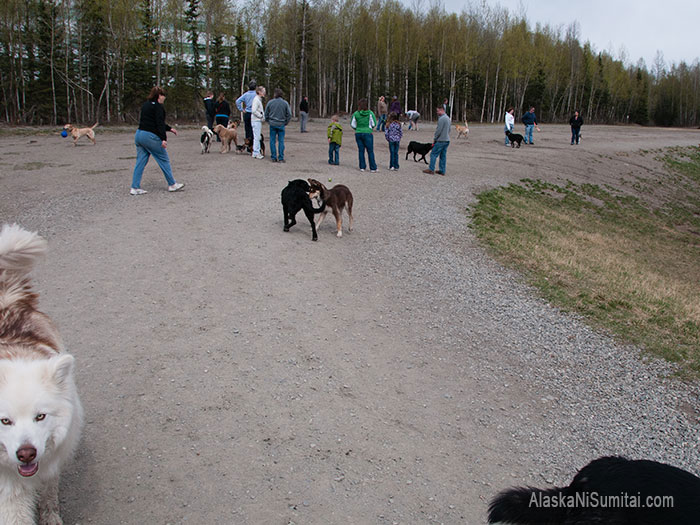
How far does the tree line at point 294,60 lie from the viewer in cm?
3388

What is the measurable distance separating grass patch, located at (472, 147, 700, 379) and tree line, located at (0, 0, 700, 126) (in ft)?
85.9

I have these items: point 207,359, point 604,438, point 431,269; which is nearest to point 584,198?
point 431,269

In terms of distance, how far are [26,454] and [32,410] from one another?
0.20 m

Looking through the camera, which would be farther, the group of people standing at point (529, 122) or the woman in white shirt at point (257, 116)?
the group of people standing at point (529, 122)

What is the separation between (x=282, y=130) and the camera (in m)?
16.5

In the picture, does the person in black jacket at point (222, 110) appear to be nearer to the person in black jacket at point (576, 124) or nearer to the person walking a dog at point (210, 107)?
the person walking a dog at point (210, 107)

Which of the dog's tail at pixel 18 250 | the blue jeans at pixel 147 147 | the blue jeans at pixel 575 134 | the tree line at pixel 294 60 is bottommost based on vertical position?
the dog's tail at pixel 18 250

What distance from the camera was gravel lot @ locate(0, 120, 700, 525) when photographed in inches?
139

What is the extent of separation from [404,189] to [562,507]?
503 inches

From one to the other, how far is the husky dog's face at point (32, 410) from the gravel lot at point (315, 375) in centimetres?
90

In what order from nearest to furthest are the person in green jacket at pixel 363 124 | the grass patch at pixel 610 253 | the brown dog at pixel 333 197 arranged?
1. the grass patch at pixel 610 253
2. the brown dog at pixel 333 197
3. the person in green jacket at pixel 363 124

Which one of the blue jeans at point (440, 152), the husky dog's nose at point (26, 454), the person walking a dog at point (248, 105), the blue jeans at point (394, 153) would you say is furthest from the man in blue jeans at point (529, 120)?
the husky dog's nose at point (26, 454)

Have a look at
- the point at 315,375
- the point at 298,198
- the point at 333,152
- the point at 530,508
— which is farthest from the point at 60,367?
the point at 333,152

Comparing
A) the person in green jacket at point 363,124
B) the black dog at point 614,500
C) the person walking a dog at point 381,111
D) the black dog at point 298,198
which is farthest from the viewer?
the person walking a dog at point 381,111
